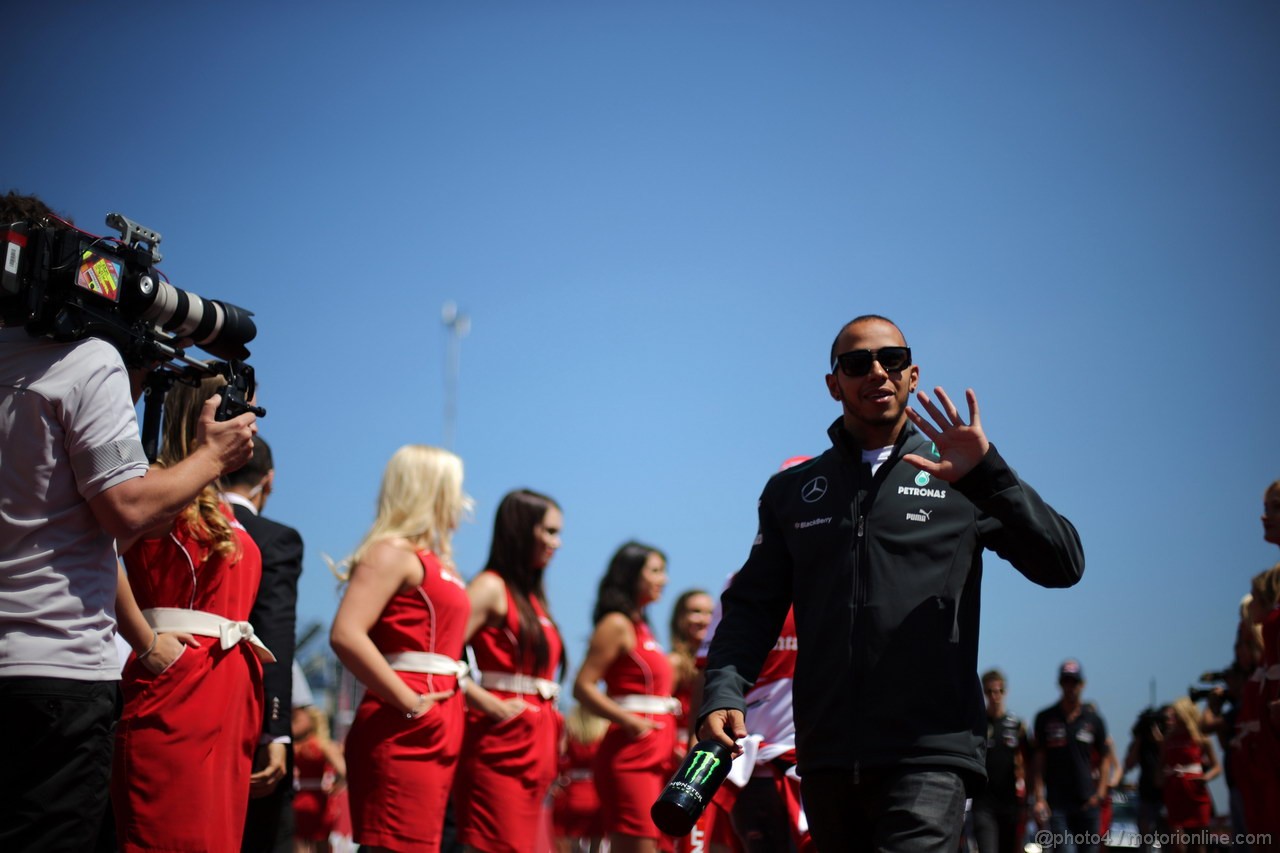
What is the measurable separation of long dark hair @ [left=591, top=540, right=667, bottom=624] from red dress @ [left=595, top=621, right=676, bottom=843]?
205mm

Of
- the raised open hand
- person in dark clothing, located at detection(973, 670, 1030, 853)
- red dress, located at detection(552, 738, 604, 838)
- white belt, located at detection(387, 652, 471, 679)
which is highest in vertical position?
the raised open hand

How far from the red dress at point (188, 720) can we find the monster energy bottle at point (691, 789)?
1.68 m

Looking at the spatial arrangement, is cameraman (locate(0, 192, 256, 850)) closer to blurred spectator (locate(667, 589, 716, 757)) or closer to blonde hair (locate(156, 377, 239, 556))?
blonde hair (locate(156, 377, 239, 556))

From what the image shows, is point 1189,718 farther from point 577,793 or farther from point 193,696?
point 193,696

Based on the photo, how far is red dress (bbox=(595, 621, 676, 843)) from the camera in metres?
7.77

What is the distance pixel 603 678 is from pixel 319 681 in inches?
997

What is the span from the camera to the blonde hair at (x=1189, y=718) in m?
13.7

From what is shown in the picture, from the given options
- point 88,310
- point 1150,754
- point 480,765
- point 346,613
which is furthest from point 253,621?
point 1150,754

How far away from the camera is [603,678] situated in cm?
834

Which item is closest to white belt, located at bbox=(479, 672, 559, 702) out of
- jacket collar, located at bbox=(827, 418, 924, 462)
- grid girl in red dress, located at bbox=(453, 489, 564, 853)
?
grid girl in red dress, located at bbox=(453, 489, 564, 853)

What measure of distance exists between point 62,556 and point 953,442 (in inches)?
99.6

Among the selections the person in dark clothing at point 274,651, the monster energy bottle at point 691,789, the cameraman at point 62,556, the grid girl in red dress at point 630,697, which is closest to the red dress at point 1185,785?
the grid girl in red dress at point 630,697

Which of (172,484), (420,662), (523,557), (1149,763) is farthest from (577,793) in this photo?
(172,484)

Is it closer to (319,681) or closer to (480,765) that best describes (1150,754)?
(480,765)
